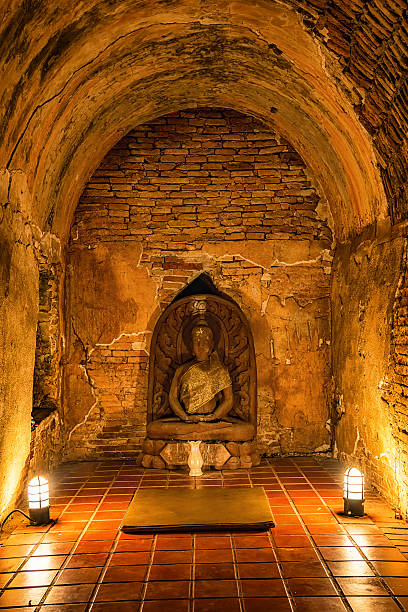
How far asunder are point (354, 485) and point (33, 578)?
2.49 m

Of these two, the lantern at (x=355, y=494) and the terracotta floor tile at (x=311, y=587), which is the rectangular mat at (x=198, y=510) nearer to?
the lantern at (x=355, y=494)

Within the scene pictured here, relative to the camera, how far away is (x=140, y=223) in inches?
286

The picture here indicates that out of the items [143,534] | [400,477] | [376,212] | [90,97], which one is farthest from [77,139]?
[400,477]

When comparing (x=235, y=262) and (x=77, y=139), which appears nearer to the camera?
(x=77, y=139)

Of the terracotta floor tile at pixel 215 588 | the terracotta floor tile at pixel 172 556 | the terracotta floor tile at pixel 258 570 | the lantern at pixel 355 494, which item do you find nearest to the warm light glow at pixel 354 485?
the lantern at pixel 355 494

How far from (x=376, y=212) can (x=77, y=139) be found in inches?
114

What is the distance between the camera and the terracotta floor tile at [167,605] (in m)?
3.38

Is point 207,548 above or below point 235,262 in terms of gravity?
below

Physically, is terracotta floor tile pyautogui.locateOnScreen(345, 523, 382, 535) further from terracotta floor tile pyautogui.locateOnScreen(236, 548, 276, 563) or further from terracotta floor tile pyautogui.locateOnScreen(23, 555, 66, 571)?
terracotta floor tile pyautogui.locateOnScreen(23, 555, 66, 571)

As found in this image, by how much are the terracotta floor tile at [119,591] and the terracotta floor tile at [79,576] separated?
0.13m

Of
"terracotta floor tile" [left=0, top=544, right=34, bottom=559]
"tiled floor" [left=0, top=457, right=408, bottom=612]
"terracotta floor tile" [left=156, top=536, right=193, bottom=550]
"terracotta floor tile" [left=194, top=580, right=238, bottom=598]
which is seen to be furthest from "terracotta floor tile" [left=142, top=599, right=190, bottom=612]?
"terracotta floor tile" [left=0, top=544, right=34, bottom=559]

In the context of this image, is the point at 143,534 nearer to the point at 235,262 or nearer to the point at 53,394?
the point at 53,394

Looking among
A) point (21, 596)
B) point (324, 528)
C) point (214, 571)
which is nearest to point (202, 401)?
point (324, 528)

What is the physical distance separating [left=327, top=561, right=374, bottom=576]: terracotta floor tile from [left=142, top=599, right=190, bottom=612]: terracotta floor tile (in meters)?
0.97
